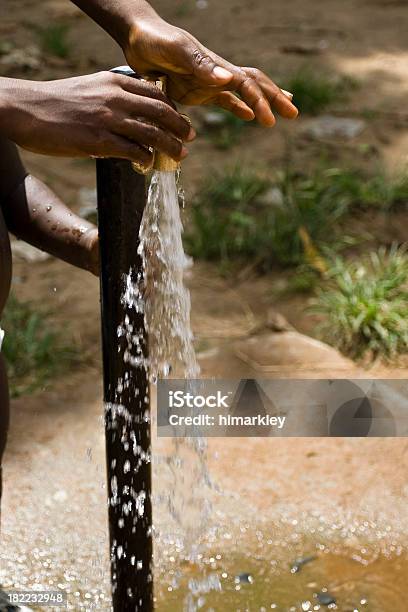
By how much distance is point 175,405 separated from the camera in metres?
2.58

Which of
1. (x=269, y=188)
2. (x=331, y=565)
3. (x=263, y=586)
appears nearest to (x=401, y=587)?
(x=331, y=565)

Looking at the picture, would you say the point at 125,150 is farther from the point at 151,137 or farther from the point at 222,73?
the point at 222,73

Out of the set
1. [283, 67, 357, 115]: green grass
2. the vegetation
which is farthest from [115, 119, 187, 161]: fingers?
[283, 67, 357, 115]: green grass

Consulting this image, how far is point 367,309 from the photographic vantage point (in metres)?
2.98

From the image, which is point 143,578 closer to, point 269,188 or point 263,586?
point 263,586

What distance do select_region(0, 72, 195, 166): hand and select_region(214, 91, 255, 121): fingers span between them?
4.4 inches

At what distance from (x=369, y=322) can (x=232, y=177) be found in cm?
105

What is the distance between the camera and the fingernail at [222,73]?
4.33ft

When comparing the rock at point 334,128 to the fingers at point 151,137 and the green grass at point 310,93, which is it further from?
the fingers at point 151,137

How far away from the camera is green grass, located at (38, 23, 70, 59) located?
515cm

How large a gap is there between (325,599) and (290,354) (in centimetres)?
96

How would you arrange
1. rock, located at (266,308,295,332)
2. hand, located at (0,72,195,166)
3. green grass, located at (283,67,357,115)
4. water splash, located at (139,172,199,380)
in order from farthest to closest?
green grass, located at (283,67,357,115)
rock, located at (266,308,295,332)
water splash, located at (139,172,199,380)
hand, located at (0,72,195,166)

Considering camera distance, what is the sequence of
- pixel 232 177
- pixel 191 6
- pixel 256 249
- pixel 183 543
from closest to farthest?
1. pixel 183 543
2. pixel 256 249
3. pixel 232 177
4. pixel 191 6

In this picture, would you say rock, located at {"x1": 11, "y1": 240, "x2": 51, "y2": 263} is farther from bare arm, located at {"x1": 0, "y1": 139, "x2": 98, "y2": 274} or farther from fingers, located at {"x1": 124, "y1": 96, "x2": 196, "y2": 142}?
fingers, located at {"x1": 124, "y1": 96, "x2": 196, "y2": 142}
